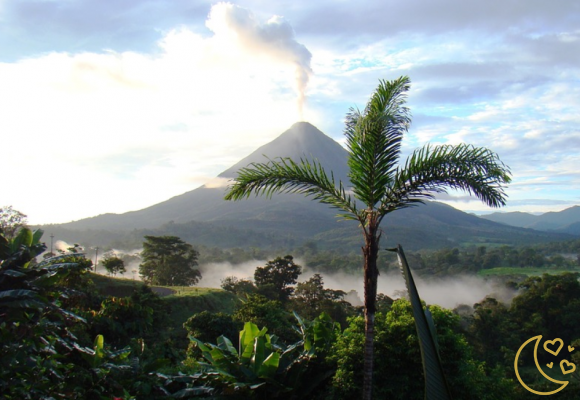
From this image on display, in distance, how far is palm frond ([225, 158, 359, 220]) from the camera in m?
6.16

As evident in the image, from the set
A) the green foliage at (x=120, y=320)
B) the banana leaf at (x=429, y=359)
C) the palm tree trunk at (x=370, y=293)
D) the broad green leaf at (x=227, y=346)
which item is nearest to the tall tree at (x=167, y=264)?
the green foliage at (x=120, y=320)

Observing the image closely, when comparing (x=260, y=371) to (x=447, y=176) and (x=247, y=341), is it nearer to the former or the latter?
(x=247, y=341)

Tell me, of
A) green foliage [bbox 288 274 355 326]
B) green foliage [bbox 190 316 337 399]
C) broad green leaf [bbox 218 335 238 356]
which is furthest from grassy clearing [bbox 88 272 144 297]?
green foliage [bbox 190 316 337 399]

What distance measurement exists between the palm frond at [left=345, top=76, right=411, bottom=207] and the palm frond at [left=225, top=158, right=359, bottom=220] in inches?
11.1

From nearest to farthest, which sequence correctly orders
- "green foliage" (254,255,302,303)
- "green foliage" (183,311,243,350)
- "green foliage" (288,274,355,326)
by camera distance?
1. "green foliage" (183,311,243,350)
2. "green foliage" (288,274,355,326)
3. "green foliage" (254,255,302,303)

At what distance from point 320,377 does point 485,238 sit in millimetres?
185941

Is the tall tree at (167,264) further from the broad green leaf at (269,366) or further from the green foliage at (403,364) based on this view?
the green foliage at (403,364)

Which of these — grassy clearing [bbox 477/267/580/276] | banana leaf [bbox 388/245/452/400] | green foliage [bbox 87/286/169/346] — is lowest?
grassy clearing [bbox 477/267/580/276]

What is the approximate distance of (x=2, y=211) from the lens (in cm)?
3584

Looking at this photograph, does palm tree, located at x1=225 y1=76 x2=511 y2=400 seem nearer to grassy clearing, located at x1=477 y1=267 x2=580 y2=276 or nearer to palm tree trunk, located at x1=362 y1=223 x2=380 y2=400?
palm tree trunk, located at x1=362 y1=223 x2=380 y2=400

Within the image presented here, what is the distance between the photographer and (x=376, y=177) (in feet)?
19.1

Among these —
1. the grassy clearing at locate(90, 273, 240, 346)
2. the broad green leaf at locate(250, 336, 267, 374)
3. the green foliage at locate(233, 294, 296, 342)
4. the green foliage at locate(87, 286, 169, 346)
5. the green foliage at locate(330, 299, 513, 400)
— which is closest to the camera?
the green foliage at locate(330, 299, 513, 400)

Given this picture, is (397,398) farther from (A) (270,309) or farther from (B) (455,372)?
(A) (270,309)

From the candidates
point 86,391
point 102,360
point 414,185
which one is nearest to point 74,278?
point 102,360
